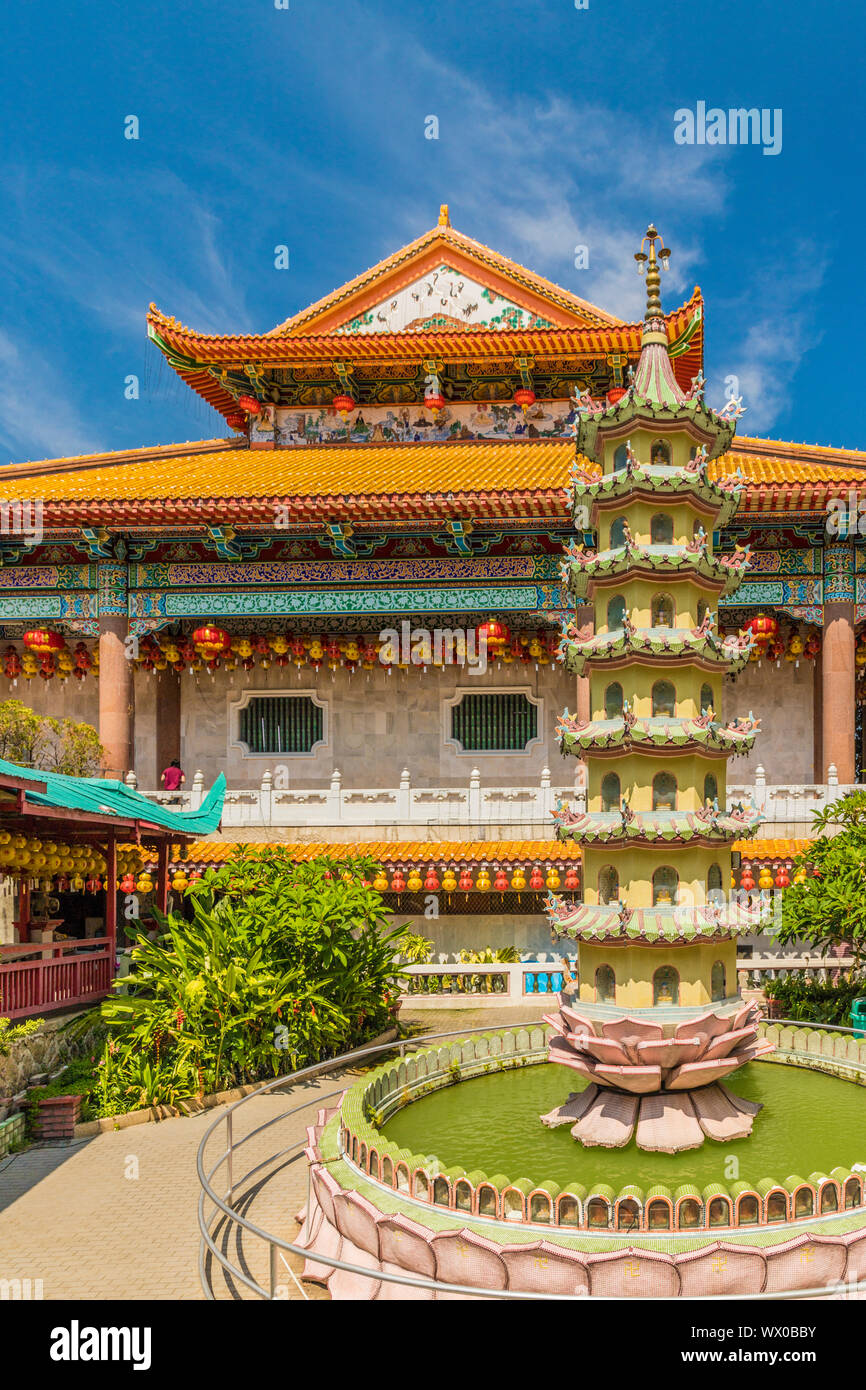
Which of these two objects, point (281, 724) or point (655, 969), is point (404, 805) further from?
point (655, 969)

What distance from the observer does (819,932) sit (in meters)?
10.7

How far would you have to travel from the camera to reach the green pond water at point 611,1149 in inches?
249

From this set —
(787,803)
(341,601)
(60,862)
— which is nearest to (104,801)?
(60,862)

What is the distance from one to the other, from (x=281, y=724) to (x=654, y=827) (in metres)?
13.0

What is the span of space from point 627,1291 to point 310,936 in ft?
20.7

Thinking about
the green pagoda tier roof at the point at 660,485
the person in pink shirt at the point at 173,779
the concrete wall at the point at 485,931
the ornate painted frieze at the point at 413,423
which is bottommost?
the concrete wall at the point at 485,931

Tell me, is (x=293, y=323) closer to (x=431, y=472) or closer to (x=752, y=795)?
(x=431, y=472)

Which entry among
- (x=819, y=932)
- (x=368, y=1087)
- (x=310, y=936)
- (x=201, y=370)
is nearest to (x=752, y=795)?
(x=819, y=932)

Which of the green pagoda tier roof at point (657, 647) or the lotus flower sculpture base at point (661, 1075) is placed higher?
the green pagoda tier roof at point (657, 647)

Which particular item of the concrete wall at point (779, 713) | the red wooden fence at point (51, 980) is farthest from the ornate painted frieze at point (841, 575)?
the red wooden fence at point (51, 980)

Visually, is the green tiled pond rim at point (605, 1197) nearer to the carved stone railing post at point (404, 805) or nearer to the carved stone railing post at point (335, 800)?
the carved stone railing post at point (404, 805)

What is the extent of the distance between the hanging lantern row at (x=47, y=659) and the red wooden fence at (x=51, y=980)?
23.4 feet

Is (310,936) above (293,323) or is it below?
below

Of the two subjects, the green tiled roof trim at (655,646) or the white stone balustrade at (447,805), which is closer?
the green tiled roof trim at (655,646)
